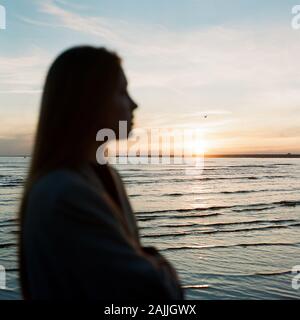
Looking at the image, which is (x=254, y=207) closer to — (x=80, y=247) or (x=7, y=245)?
(x=7, y=245)

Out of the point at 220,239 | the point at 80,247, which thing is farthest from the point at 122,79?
the point at 220,239

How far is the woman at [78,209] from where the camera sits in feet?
3.56

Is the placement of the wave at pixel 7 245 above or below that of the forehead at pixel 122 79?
below

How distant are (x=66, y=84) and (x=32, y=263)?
484 millimetres

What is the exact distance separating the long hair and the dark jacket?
0.07m

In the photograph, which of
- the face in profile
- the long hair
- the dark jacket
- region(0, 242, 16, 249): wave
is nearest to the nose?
the face in profile

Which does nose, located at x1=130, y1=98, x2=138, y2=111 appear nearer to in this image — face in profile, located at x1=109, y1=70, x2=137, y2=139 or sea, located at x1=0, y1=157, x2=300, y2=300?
face in profile, located at x1=109, y1=70, x2=137, y2=139

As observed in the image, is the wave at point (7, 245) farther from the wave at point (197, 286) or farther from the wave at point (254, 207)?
the wave at point (254, 207)

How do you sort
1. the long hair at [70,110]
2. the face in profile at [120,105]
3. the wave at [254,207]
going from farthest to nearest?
the wave at [254,207], the face in profile at [120,105], the long hair at [70,110]

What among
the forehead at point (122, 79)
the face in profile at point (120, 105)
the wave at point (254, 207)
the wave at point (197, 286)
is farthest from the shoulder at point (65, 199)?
the wave at point (254, 207)

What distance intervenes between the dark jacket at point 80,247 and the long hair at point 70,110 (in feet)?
0.24

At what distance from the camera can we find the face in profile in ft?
4.23

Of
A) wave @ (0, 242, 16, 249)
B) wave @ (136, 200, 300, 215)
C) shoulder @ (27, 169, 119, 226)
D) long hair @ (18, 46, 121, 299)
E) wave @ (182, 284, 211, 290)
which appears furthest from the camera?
wave @ (136, 200, 300, 215)
